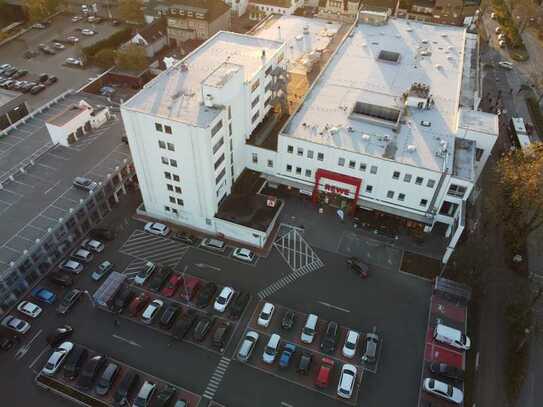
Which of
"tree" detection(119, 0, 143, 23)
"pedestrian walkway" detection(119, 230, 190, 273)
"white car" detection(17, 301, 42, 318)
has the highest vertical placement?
"tree" detection(119, 0, 143, 23)

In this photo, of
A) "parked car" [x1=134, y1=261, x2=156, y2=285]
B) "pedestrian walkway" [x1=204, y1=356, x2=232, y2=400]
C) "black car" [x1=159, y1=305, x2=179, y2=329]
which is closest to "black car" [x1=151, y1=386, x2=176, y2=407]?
"pedestrian walkway" [x1=204, y1=356, x2=232, y2=400]

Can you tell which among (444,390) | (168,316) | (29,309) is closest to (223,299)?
(168,316)

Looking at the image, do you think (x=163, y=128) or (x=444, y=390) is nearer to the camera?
(x=444, y=390)

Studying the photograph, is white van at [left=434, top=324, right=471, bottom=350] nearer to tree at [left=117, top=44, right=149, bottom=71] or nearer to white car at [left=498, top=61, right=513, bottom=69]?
tree at [left=117, top=44, right=149, bottom=71]

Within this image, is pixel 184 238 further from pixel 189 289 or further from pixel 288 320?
pixel 288 320

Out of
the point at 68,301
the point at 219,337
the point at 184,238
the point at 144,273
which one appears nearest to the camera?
the point at 219,337
